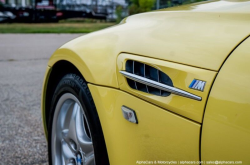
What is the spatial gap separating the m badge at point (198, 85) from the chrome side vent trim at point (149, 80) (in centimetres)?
3

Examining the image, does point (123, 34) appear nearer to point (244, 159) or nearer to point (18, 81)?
point (244, 159)

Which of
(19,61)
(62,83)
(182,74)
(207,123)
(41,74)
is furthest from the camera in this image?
(19,61)

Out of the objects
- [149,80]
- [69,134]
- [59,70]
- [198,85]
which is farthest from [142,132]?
[59,70]

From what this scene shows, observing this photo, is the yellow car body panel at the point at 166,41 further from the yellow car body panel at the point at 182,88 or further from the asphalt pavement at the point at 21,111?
the asphalt pavement at the point at 21,111

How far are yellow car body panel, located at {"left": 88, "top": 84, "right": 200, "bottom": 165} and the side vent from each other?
0.17ft

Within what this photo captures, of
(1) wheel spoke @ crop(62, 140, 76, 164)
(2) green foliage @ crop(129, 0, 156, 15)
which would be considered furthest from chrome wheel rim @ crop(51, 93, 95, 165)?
(2) green foliage @ crop(129, 0, 156, 15)

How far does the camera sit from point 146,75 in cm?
150

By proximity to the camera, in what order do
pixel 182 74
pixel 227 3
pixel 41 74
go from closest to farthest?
pixel 182 74
pixel 227 3
pixel 41 74

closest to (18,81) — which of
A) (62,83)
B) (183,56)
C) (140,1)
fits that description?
(62,83)

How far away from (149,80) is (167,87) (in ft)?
0.38

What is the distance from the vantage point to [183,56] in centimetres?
135

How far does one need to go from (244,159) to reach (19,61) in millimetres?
7211

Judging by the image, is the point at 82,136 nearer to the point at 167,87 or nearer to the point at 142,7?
the point at 167,87

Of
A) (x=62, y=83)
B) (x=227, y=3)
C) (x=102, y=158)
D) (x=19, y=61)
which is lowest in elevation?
(x=19, y=61)
